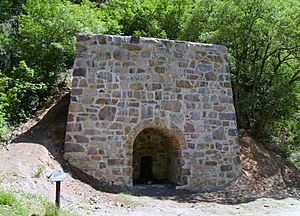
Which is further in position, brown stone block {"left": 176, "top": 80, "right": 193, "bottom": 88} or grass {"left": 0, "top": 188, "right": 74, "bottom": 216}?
brown stone block {"left": 176, "top": 80, "right": 193, "bottom": 88}

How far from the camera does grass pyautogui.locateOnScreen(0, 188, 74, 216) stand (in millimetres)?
4832

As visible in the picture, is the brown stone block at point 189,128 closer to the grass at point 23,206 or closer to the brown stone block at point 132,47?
the brown stone block at point 132,47

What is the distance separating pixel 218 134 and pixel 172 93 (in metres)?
1.64

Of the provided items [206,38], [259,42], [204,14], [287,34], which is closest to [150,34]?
[204,14]

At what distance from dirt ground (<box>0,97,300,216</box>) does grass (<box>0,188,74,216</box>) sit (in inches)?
15.0

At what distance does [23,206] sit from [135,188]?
3469mm

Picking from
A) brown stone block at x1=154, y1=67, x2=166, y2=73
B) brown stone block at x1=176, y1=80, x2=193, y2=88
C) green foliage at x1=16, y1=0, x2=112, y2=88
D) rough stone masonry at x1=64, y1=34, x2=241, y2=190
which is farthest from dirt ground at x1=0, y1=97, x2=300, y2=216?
brown stone block at x1=154, y1=67, x2=166, y2=73

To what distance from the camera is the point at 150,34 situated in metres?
14.6

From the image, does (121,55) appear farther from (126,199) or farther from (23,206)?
(23,206)

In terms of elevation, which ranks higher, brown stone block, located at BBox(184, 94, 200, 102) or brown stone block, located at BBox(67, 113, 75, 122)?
brown stone block, located at BBox(184, 94, 200, 102)

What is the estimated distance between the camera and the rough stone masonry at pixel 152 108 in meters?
8.06

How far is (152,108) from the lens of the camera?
853 centimetres

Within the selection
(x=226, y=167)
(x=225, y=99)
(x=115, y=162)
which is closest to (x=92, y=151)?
(x=115, y=162)

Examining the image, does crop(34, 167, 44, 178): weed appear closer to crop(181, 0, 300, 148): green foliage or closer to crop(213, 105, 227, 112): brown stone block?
crop(213, 105, 227, 112): brown stone block
